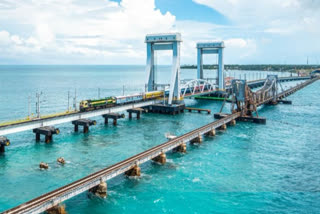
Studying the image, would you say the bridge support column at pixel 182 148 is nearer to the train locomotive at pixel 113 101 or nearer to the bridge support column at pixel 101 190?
the bridge support column at pixel 101 190

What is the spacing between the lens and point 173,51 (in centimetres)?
8888

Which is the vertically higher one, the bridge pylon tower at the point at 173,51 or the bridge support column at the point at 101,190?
the bridge pylon tower at the point at 173,51

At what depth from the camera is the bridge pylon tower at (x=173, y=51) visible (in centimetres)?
8769

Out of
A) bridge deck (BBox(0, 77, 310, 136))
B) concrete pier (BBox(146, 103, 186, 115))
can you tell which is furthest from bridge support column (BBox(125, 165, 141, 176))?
concrete pier (BBox(146, 103, 186, 115))

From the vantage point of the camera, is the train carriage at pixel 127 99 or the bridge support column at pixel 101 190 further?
the train carriage at pixel 127 99

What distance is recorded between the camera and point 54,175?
3791cm

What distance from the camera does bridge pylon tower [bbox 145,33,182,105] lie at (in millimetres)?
87688

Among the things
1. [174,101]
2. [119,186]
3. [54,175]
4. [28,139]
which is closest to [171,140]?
[119,186]

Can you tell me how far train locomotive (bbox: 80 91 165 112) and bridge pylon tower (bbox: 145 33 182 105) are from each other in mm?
4933

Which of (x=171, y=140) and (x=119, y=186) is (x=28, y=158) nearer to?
(x=119, y=186)

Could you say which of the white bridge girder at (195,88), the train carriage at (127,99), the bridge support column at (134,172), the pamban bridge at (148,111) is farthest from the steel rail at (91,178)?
the white bridge girder at (195,88)

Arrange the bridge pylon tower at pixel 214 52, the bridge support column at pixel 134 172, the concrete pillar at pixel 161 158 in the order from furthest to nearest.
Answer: the bridge pylon tower at pixel 214 52
the concrete pillar at pixel 161 158
the bridge support column at pixel 134 172

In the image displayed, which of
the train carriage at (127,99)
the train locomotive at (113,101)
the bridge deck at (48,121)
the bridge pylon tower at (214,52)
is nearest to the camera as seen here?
the bridge deck at (48,121)

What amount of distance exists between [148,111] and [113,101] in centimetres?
1529
